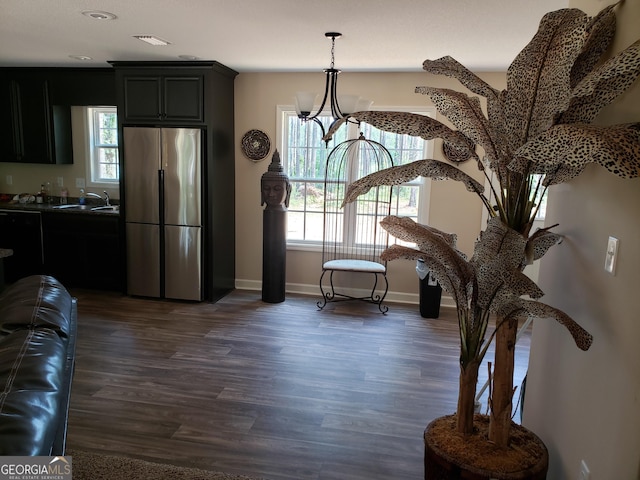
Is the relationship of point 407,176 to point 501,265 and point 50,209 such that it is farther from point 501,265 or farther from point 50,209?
point 50,209

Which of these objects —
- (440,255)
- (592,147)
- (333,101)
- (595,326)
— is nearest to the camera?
(592,147)

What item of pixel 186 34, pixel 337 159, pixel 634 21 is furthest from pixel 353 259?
Result: pixel 634 21

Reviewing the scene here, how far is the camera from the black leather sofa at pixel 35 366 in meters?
1.03

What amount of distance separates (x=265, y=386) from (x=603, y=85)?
2.59 meters

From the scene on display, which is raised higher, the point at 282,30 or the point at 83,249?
the point at 282,30

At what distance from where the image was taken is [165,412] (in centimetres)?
284

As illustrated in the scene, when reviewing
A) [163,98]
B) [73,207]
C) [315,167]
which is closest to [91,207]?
[73,207]

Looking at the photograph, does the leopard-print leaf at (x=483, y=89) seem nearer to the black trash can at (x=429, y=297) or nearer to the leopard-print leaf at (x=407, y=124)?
the leopard-print leaf at (x=407, y=124)

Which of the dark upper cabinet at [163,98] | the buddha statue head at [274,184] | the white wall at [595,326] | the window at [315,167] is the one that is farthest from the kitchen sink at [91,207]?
the white wall at [595,326]

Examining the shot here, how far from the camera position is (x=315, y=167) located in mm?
5281

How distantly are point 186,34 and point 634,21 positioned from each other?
9.85ft

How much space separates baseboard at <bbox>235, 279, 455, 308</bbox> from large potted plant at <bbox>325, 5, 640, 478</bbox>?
3.30m

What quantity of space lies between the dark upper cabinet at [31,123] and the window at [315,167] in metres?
2.58

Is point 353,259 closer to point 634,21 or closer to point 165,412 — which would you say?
point 165,412
